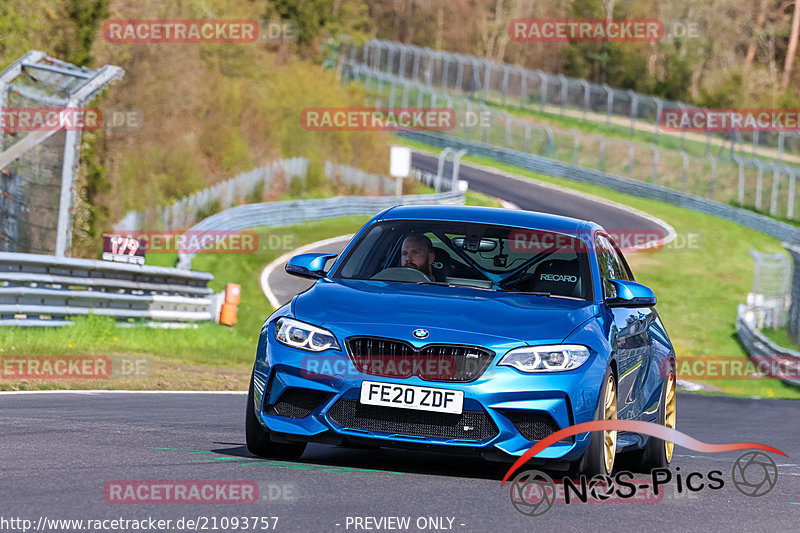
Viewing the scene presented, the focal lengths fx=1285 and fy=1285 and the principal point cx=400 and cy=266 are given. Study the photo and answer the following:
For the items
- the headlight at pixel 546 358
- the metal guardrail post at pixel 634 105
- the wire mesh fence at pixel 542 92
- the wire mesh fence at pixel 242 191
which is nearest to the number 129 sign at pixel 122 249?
the headlight at pixel 546 358

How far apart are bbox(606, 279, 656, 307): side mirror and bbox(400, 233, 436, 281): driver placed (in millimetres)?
1144

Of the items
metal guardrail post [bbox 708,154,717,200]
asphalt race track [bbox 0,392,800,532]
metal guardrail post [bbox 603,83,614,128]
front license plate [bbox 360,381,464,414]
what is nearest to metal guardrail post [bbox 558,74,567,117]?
metal guardrail post [bbox 603,83,614,128]

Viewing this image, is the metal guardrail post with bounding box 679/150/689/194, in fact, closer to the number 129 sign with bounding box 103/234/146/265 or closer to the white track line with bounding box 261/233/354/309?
the white track line with bounding box 261/233/354/309

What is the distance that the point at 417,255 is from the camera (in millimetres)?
8070

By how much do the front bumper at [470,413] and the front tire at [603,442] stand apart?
7cm

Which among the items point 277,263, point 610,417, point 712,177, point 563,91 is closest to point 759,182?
point 712,177

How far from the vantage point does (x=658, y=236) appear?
47.9 meters

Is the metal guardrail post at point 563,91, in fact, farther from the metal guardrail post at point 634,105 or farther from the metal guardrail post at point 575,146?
the metal guardrail post at point 634,105

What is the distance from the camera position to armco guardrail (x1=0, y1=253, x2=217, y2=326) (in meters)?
15.1

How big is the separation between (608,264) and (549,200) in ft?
153

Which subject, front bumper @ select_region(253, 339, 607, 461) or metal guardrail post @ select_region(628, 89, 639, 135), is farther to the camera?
metal guardrail post @ select_region(628, 89, 639, 135)

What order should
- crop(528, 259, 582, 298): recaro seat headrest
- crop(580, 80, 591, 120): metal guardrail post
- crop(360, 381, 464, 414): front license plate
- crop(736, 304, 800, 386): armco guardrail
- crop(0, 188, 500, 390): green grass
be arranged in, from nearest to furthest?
crop(360, 381, 464, 414): front license plate
crop(528, 259, 582, 298): recaro seat headrest
crop(0, 188, 500, 390): green grass
crop(736, 304, 800, 386): armco guardrail
crop(580, 80, 591, 120): metal guardrail post

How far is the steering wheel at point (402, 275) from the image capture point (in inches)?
307

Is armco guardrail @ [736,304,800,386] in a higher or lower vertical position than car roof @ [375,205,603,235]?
lower
